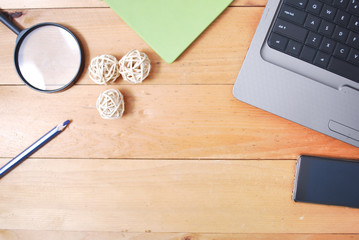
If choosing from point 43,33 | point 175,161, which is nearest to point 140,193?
point 175,161

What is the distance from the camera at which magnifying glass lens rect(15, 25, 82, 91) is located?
1.50ft

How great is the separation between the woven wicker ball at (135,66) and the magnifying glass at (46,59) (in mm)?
81

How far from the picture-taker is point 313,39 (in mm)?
416

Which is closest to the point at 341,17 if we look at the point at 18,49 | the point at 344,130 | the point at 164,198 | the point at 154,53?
the point at 344,130

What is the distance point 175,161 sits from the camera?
0.47 meters

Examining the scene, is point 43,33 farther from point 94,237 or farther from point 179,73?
point 94,237

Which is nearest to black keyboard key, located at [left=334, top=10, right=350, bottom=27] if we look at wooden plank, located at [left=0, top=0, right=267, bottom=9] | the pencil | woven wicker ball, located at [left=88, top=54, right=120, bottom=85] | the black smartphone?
wooden plank, located at [left=0, top=0, right=267, bottom=9]

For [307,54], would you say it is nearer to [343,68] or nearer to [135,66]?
[343,68]

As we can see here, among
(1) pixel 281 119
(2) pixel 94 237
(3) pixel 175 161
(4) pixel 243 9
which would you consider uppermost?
(4) pixel 243 9

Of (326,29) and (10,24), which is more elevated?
(326,29)

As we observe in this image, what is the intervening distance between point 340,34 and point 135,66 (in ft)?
1.06

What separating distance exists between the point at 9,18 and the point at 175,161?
0.38 metres

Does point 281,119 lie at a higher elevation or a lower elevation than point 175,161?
higher

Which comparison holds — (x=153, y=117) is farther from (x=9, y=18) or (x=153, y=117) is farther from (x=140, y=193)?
(x=9, y=18)
